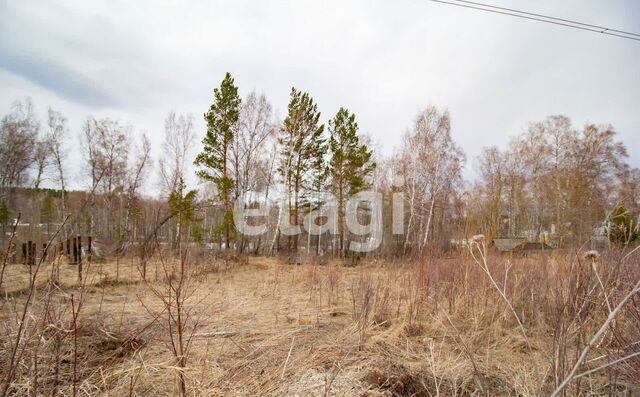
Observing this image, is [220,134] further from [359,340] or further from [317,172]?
[359,340]

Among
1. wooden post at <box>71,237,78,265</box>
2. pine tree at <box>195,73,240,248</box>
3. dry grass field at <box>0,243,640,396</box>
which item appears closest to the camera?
dry grass field at <box>0,243,640,396</box>

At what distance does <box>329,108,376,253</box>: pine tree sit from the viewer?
2053cm

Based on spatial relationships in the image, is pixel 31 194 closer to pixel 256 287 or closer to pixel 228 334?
pixel 256 287

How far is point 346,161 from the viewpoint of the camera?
2066 cm

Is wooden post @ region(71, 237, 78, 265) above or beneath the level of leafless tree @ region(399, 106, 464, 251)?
beneath

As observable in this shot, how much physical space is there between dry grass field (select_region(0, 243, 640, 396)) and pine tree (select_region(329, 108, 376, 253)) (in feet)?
47.4

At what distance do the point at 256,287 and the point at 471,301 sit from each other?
4923 millimetres

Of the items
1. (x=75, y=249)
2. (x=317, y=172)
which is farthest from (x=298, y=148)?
(x=75, y=249)

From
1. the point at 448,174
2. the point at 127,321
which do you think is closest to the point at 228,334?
the point at 127,321

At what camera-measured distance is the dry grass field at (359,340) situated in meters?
2.02

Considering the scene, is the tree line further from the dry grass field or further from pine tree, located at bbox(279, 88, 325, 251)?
the dry grass field

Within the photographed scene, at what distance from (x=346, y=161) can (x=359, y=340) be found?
17.7m

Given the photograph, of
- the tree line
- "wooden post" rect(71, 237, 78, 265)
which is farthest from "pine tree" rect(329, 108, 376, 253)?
"wooden post" rect(71, 237, 78, 265)

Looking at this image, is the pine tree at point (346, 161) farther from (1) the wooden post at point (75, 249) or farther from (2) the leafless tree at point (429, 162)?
(1) the wooden post at point (75, 249)
